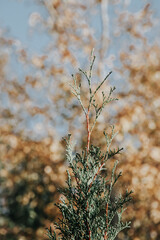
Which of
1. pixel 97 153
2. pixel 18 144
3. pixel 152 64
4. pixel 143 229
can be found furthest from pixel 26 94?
pixel 97 153

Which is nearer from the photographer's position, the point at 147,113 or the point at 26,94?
the point at 147,113

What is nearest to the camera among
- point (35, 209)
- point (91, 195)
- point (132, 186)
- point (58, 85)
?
point (91, 195)

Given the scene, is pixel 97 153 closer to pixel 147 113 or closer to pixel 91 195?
pixel 91 195

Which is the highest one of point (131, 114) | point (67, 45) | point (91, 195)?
point (67, 45)

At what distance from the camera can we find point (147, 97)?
19.6ft

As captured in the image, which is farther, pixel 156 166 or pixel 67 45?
pixel 67 45

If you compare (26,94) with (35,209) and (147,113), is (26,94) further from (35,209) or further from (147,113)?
(35,209)

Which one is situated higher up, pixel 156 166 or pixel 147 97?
pixel 147 97

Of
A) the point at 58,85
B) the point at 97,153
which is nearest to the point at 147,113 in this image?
the point at 58,85

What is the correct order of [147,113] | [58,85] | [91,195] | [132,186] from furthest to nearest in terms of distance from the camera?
1. [58,85]
2. [147,113]
3. [132,186]
4. [91,195]

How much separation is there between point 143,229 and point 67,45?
482 centimetres

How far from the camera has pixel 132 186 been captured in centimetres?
534

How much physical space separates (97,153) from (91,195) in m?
0.35

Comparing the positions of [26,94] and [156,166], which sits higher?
[26,94]
